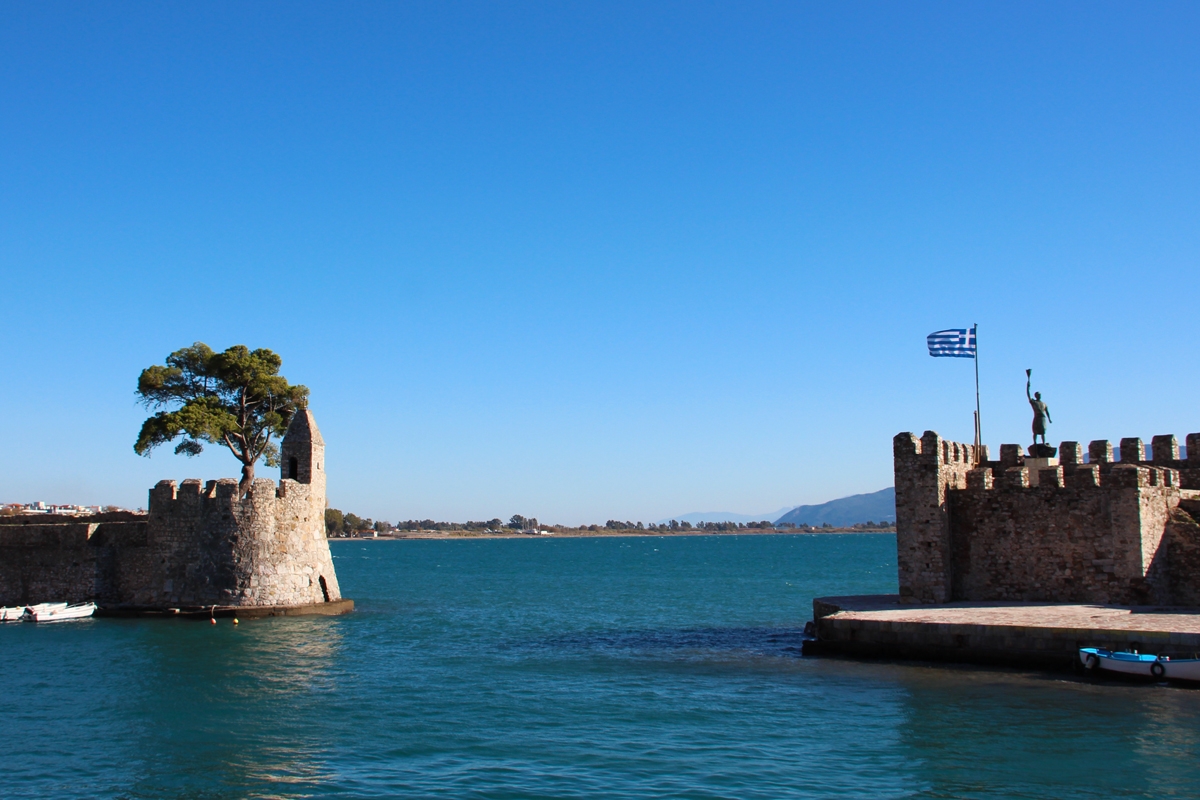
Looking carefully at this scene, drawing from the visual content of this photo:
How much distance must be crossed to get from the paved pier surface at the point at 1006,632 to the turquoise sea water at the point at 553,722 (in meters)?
0.48

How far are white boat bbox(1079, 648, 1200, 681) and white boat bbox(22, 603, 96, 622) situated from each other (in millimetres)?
29705

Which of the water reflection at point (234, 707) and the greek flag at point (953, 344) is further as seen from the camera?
the greek flag at point (953, 344)

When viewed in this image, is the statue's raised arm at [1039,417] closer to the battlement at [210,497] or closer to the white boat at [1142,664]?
the white boat at [1142,664]

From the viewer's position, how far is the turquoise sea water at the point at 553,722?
43.5ft

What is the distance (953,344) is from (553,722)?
51.3ft

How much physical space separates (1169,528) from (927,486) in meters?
5.32

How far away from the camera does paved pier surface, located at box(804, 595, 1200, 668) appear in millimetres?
18047

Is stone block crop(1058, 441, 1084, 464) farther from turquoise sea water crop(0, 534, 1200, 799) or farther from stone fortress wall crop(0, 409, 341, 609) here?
stone fortress wall crop(0, 409, 341, 609)

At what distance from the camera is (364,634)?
1165 inches

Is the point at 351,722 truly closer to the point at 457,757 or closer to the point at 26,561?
the point at 457,757

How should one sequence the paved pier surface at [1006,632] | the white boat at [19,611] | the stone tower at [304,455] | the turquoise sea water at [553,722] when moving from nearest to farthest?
the turquoise sea water at [553,722], the paved pier surface at [1006,632], the white boat at [19,611], the stone tower at [304,455]

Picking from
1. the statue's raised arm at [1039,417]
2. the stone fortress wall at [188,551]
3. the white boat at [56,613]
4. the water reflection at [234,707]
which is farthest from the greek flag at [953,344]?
the white boat at [56,613]

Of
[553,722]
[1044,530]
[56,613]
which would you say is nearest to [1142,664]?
[1044,530]

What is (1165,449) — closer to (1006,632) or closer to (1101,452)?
(1101,452)
